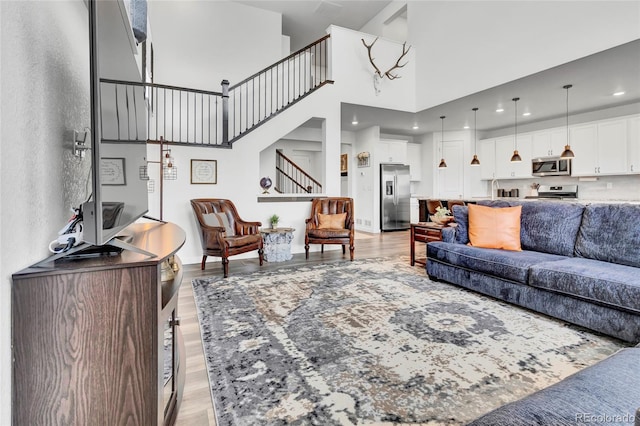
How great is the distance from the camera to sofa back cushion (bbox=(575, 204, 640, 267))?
2.46 m

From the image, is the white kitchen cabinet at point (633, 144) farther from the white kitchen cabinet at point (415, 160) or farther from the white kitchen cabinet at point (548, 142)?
the white kitchen cabinet at point (415, 160)

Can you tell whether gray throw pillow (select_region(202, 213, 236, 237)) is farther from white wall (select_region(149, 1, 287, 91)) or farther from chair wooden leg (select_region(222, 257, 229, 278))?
white wall (select_region(149, 1, 287, 91))

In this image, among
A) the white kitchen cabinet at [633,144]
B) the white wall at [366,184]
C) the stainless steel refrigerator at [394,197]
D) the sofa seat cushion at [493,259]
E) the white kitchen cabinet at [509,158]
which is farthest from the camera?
the stainless steel refrigerator at [394,197]

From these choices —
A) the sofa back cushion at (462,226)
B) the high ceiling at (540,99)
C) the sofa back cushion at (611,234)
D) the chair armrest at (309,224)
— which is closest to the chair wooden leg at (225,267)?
the chair armrest at (309,224)

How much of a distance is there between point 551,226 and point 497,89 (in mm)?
3113

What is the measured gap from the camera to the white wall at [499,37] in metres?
3.69

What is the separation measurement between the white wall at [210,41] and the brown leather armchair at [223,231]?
9.88 feet

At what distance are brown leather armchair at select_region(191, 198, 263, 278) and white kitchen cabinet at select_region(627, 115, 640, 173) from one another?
666 centimetres

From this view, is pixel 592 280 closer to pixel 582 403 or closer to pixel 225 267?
pixel 582 403

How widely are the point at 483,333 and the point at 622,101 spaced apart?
633 cm

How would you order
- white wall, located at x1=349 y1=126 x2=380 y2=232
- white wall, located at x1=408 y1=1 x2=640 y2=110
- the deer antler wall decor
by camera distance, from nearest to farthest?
1. white wall, located at x1=408 y1=1 x2=640 y2=110
2. the deer antler wall decor
3. white wall, located at x1=349 y1=126 x2=380 y2=232

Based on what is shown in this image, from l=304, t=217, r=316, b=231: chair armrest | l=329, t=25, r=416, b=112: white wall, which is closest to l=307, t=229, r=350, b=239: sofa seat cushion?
l=304, t=217, r=316, b=231: chair armrest

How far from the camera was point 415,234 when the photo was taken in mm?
4230

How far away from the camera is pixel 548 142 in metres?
6.82
